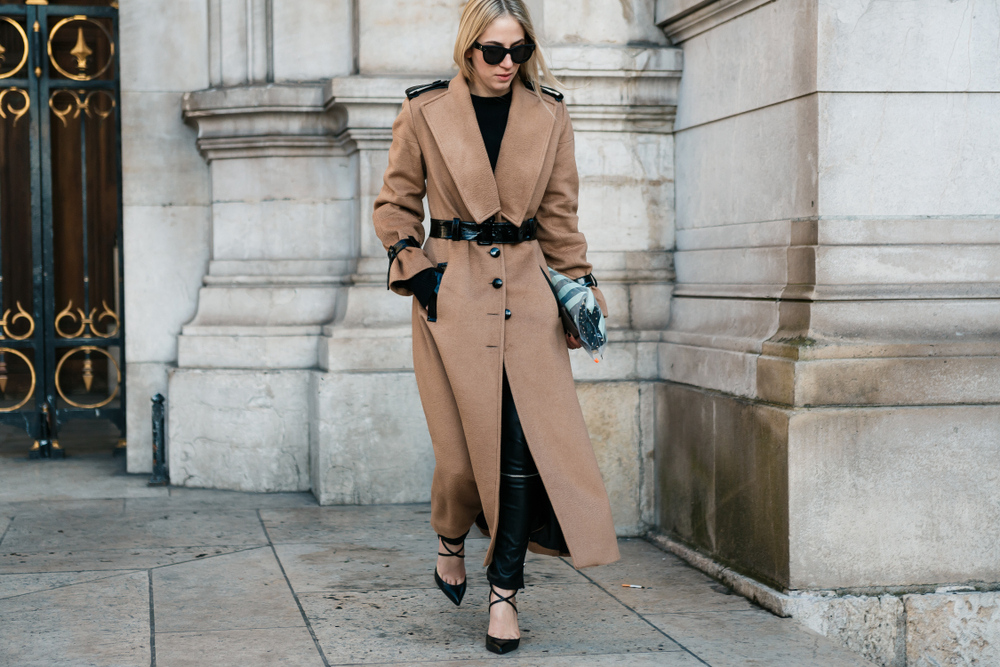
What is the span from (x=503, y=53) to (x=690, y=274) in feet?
6.90

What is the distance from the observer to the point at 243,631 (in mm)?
3586

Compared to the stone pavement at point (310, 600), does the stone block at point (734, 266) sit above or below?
above

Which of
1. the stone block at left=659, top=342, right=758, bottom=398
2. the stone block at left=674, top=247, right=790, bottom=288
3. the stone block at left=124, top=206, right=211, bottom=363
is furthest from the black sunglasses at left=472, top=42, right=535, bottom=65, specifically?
the stone block at left=124, top=206, right=211, bottom=363

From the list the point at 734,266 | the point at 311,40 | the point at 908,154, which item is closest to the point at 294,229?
the point at 311,40

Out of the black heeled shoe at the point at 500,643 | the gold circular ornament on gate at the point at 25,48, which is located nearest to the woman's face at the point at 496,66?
the black heeled shoe at the point at 500,643

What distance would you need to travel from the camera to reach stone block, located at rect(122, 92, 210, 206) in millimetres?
6117

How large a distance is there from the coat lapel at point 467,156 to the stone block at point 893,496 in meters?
1.34

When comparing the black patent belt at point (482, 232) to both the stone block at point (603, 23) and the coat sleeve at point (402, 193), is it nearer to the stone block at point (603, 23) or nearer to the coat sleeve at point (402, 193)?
the coat sleeve at point (402, 193)

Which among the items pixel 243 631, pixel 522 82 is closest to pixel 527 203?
pixel 522 82

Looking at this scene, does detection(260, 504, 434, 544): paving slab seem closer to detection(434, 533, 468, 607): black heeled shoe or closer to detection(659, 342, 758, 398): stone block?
detection(434, 533, 468, 607): black heeled shoe

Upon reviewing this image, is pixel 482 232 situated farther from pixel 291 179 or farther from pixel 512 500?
pixel 291 179

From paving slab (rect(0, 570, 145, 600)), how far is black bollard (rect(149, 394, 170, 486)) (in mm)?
1706

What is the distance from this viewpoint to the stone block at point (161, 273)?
6129 millimetres

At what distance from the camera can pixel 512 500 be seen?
3.47m
